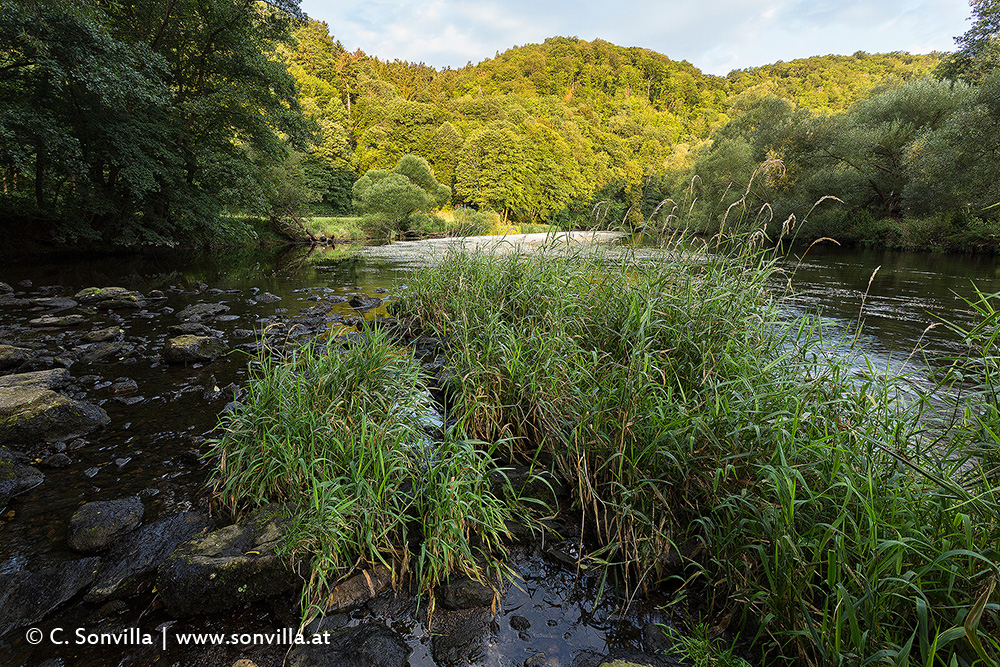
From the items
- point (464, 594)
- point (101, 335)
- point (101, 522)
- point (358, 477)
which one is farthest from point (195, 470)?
point (101, 335)

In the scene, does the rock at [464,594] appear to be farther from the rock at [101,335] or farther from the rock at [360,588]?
the rock at [101,335]

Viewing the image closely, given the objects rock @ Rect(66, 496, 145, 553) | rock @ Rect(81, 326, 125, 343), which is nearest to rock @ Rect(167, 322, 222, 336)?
rock @ Rect(81, 326, 125, 343)

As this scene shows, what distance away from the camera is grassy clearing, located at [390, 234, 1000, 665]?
1.84 meters

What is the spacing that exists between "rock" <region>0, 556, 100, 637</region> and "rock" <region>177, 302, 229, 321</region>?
25.2 feet

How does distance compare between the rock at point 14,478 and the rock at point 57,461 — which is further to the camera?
the rock at point 57,461

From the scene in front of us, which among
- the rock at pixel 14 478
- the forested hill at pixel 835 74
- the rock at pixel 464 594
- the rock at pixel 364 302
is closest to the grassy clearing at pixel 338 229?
the rock at pixel 364 302

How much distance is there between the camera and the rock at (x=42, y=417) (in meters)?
4.21

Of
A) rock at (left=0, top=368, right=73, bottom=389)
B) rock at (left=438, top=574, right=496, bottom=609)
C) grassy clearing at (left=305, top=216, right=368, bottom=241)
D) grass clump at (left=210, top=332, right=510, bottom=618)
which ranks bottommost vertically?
rock at (left=438, top=574, right=496, bottom=609)

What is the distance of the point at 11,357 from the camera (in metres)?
6.05

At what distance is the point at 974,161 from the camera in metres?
19.0

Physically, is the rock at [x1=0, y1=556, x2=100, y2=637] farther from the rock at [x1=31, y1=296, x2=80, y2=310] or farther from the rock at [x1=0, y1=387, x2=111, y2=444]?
the rock at [x1=31, y1=296, x2=80, y2=310]

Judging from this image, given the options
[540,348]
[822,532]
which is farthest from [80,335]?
[822,532]

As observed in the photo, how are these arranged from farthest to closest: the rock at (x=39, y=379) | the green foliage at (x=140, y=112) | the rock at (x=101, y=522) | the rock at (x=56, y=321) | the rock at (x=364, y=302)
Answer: the green foliage at (x=140, y=112) < the rock at (x=364, y=302) < the rock at (x=56, y=321) < the rock at (x=39, y=379) < the rock at (x=101, y=522)

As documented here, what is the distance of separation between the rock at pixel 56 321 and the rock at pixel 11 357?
2.62m
